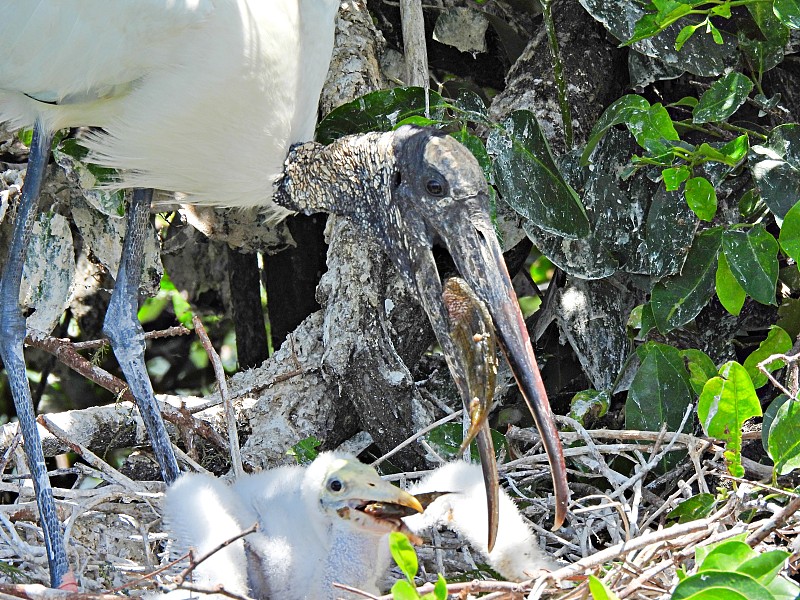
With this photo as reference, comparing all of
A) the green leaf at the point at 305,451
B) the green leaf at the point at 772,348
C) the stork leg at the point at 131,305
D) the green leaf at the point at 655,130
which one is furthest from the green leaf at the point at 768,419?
the stork leg at the point at 131,305

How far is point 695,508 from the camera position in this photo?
7.16 feet

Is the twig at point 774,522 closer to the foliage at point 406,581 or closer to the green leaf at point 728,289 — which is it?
the foliage at point 406,581

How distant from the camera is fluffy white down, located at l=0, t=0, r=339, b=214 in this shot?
7.65ft

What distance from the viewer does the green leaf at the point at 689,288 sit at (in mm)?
2523

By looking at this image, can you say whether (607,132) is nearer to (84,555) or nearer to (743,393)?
(743,393)

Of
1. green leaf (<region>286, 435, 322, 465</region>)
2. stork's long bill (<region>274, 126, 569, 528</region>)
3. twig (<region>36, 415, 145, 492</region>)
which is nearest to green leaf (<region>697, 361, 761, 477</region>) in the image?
stork's long bill (<region>274, 126, 569, 528</region>)

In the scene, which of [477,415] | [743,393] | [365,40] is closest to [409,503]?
[477,415]

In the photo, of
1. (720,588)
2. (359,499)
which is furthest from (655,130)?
(720,588)

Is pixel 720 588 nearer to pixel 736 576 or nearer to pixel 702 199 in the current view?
pixel 736 576

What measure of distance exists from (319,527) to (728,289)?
960 millimetres

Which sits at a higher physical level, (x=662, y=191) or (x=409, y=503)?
(x=662, y=191)

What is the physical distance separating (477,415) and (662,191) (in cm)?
83

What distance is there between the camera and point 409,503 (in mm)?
2016

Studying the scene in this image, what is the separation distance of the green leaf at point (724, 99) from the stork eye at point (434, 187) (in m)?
0.63
